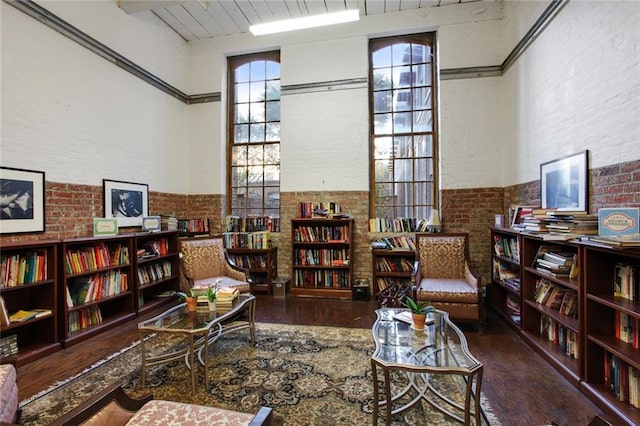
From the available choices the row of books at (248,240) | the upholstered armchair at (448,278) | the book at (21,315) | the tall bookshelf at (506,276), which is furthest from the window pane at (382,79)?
the book at (21,315)

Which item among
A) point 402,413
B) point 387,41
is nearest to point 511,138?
point 387,41

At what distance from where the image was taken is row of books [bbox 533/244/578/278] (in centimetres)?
256

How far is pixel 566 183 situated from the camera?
3.01 meters

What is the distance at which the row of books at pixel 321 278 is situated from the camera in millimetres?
4824

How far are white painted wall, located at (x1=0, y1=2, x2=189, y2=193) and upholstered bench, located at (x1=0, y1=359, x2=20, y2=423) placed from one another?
2.17 metres

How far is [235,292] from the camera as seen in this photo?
2.95 metres

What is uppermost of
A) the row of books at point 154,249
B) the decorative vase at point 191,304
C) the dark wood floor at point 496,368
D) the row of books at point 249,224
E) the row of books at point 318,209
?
the row of books at point 318,209

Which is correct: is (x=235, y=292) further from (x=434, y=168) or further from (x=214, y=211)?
(x=434, y=168)

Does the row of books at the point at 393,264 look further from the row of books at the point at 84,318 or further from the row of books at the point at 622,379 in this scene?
the row of books at the point at 84,318

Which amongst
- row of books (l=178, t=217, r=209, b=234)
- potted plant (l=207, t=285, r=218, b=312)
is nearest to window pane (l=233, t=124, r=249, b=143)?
row of books (l=178, t=217, r=209, b=234)

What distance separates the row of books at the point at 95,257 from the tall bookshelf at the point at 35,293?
0.18 m

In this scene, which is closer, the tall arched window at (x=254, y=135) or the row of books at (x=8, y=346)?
the row of books at (x=8, y=346)

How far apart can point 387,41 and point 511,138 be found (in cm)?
261

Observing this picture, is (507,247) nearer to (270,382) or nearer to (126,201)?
(270,382)
